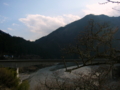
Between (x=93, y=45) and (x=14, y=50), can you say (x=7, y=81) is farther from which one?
(x=14, y=50)

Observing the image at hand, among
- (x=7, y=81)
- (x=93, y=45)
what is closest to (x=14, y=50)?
(x=7, y=81)

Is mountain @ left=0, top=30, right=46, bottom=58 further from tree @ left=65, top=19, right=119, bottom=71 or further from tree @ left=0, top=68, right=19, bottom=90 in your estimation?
tree @ left=65, top=19, right=119, bottom=71

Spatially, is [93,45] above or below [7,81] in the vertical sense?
above

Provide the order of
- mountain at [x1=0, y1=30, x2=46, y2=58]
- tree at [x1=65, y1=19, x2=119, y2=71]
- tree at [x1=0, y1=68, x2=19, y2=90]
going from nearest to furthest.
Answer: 1. tree at [x1=65, y1=19, x2=119, y2=71]
2. tree at [x1=0, y1=68, x2=19, y2=90]
3. mountain at [x1=0, y1=30, x2=46, y2=58]

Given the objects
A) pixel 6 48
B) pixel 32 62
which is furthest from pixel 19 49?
pixel 32 62

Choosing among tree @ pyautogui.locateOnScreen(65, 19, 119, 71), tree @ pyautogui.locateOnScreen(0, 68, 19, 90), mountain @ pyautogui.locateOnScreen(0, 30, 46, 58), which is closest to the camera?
tree @ pyautogui.locateOnScreen(65, 19, 119, 71)

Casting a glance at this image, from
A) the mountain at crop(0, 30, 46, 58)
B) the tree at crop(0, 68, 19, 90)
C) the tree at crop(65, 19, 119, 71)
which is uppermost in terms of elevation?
the mountain at crop(0, 30, 46, 58)

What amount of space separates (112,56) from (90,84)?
1.57m

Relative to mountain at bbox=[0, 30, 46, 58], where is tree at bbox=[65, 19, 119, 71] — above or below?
below

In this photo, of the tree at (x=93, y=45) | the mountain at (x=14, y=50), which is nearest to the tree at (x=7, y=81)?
the tree at (x=93, y=45)

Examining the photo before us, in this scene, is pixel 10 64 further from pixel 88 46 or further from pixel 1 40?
pixel 1 40

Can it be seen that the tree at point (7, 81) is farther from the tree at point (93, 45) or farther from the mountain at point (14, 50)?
the mountain at point (14, 50)

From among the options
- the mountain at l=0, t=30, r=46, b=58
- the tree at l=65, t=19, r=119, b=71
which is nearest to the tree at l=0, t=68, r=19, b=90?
the tree at l=65, t=19, r=119, b=71

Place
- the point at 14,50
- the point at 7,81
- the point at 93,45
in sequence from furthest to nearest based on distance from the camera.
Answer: the point at 14,50 → the point at 7,81 → the point at 93,45
